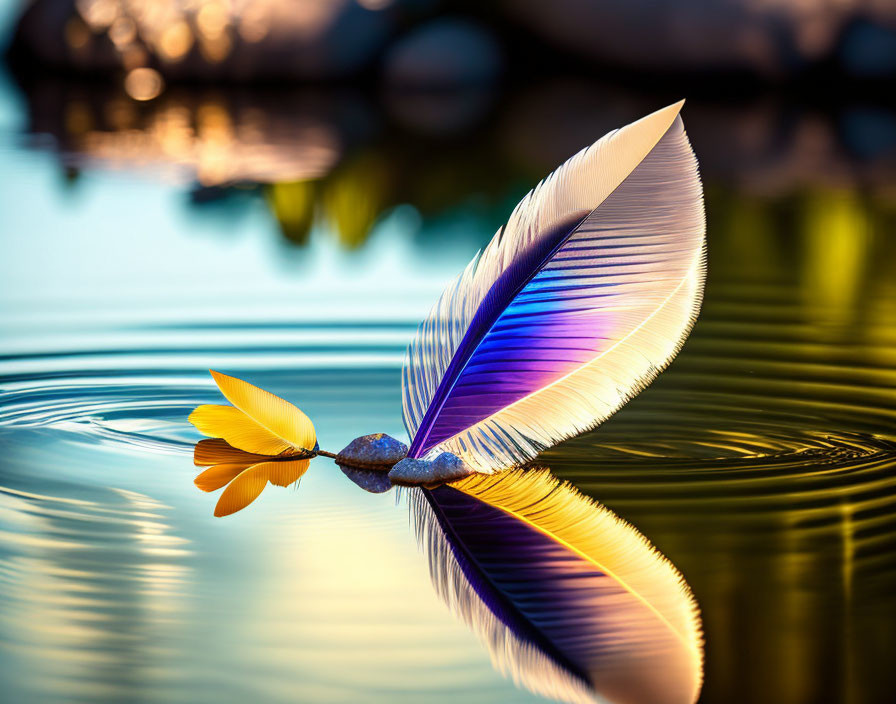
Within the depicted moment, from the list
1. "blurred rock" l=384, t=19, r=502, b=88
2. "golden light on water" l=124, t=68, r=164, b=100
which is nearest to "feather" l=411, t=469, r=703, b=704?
"blurred rock" l=384, t=19, r=502, b=88

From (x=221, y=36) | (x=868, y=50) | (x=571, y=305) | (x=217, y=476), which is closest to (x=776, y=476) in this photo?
(x=571, y=305)

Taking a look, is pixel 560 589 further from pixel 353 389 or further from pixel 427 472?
pixel 353 389

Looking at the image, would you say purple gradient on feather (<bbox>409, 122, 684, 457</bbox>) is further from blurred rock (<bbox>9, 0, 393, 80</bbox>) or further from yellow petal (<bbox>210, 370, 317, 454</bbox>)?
blurred rock (<bbox>9, 0, 393, 80</bbox>)

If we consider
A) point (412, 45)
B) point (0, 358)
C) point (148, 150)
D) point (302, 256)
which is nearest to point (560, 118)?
point (412, 45)

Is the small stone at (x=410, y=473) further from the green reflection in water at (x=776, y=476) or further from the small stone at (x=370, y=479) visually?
the green reflection in water at (x=776, y=476)

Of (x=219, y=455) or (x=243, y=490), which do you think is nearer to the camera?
(x=243, y=490)

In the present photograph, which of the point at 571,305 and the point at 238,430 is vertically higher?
the point at 571,305
